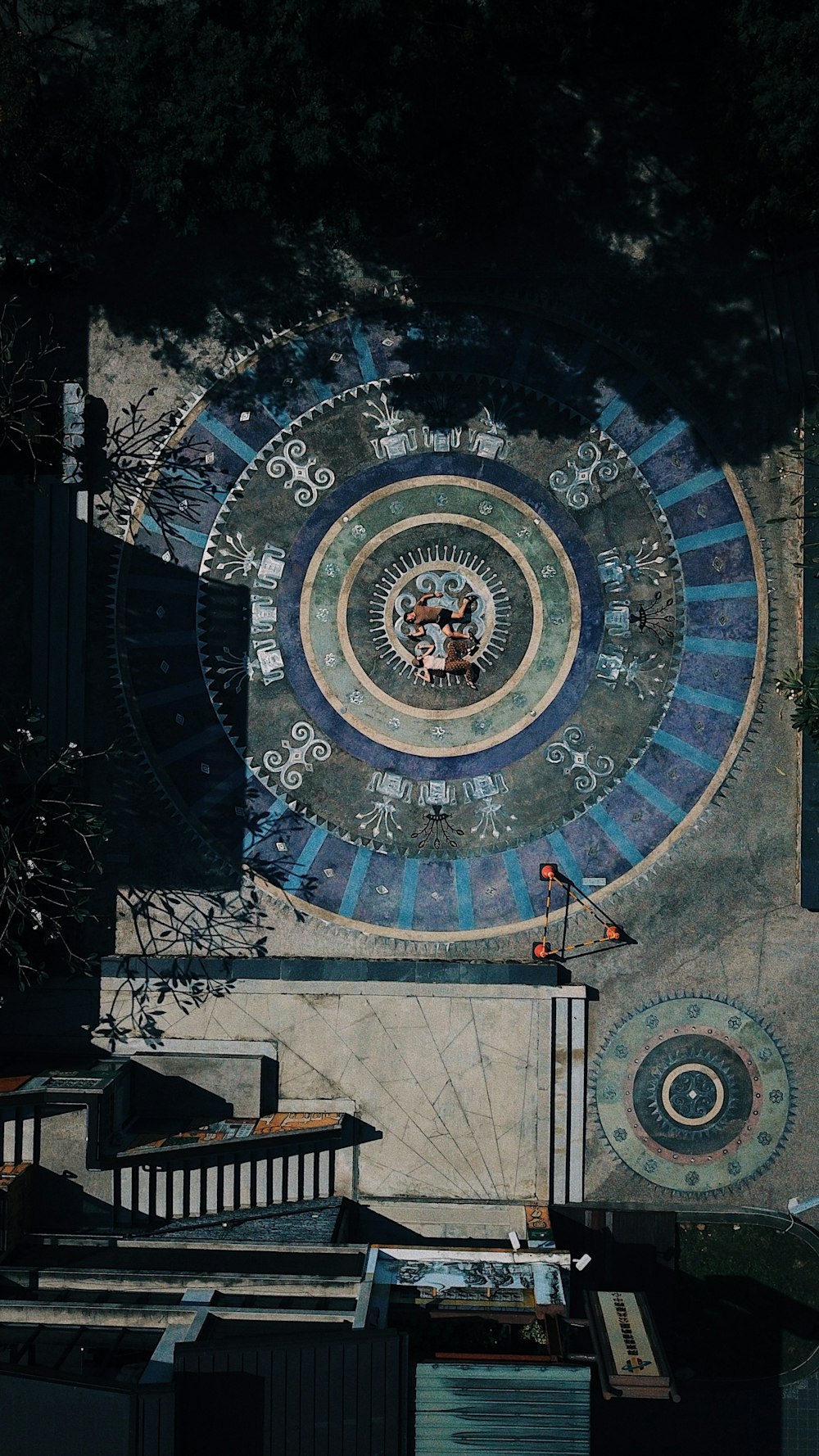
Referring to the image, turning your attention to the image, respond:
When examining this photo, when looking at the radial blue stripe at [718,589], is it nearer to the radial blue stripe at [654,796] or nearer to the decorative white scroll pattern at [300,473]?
the radial blue stripe at [654,796]

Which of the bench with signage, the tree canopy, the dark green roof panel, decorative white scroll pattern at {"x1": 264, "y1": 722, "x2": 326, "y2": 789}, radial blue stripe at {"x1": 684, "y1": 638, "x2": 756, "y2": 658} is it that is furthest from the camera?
decorative white scroll pattern at {"x1": 264, "y1": 722, "x2": 326, "y2": 789}

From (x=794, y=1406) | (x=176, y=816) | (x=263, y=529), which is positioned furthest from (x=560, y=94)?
(x=794, y=1406)

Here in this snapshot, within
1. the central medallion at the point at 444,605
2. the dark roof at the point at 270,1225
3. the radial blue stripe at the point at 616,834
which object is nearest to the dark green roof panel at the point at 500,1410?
the dark roof at the point at 270,1225

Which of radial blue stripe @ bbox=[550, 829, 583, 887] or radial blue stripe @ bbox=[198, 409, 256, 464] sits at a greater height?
radial blue stripe @ bbox=[198, 409, 256, 464]

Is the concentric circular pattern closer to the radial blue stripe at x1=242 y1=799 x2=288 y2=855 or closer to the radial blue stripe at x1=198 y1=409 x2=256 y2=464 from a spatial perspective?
the radial blue stripe at x1=242 y1=799 x2=288 y2=855

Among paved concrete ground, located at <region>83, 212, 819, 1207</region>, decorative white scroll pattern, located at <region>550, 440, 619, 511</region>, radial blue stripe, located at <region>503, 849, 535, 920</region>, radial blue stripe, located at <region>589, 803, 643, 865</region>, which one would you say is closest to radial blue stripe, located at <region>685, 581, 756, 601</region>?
paved concrete ground, located at <region>83, 212, 819, 1207</region>

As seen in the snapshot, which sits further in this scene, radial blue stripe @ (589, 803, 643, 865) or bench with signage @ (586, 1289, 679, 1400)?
radial blue stripe @ (589, 803, 643, 865)

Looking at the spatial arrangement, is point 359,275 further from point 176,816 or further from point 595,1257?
point 595,1257
